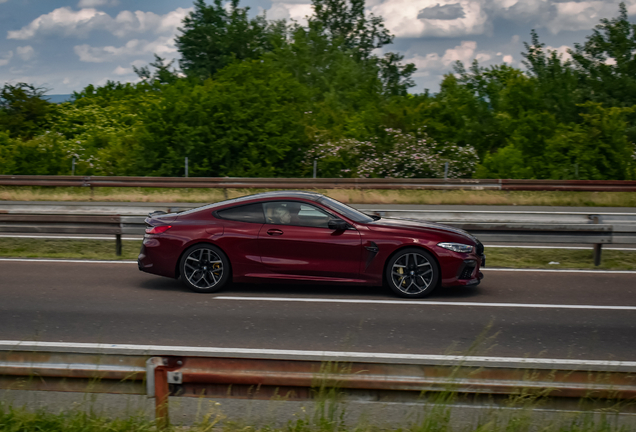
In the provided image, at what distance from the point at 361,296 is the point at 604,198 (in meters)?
15.6

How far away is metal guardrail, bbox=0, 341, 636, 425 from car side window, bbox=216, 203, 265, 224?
17.2ft

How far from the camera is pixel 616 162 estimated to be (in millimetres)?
25844

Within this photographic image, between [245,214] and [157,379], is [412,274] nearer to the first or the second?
[245,214]

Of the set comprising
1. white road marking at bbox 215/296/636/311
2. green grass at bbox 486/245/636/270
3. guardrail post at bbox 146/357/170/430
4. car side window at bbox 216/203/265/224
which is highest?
car side window at bbox 216/203/265/224

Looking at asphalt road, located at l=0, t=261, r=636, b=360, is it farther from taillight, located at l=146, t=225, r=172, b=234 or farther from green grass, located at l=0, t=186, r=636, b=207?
green grass, located at l=0, t=186, r=636, b=207

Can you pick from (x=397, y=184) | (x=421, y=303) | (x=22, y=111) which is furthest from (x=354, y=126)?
(x=421, y=303)

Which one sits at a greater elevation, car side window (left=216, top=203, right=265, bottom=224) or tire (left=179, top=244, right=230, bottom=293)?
car side window (left=216, top=203, right=265, bottom=224)

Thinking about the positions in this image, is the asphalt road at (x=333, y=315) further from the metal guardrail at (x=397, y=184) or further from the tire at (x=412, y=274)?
the metal guardrail at (x=397, y=184)

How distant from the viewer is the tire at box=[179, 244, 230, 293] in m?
8.33

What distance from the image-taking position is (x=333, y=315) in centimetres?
728

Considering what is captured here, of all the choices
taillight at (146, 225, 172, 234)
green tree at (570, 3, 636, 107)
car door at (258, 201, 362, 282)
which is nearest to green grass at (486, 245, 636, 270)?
car door at (258, 201, 362, 282)

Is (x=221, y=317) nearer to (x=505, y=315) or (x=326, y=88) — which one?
(x=505, y=315)

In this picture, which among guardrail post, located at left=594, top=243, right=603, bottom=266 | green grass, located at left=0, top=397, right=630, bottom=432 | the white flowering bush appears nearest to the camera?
green grass, located at left=0, top=397, right=630, bottom=432

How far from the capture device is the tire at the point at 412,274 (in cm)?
809
